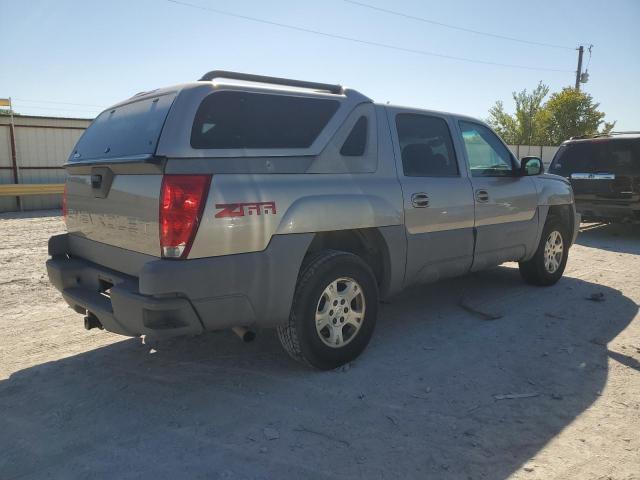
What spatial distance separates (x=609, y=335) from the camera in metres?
4.33

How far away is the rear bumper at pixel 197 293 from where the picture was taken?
9.05 feet

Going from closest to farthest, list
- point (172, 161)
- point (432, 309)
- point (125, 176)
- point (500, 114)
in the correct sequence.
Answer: point (172, 161), point (125, 176), point (432, 309), point (500, 114)

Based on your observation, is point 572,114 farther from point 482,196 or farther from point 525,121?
point 482,196

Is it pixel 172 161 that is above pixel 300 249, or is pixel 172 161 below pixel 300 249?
above

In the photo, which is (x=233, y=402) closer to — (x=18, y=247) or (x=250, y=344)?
(x=250, y=344)

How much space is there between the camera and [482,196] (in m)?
4.76

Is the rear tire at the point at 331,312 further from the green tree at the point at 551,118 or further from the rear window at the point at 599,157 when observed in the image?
the green tree at the point at 551,118

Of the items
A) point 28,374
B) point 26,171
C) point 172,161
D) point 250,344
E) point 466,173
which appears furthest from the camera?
point 26,171

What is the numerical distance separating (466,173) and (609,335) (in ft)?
6.27

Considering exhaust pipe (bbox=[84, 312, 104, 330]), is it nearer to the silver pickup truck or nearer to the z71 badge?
the silver pickup truck

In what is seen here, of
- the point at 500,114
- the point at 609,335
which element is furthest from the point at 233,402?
the point at 500,114

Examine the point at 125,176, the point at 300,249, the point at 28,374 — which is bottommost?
the point at 28,374

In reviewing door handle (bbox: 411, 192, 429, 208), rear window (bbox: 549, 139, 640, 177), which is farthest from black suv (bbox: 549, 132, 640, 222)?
→ door handle (bbox: 411, 192, 429, 208)

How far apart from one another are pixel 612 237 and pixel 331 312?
336 inches
